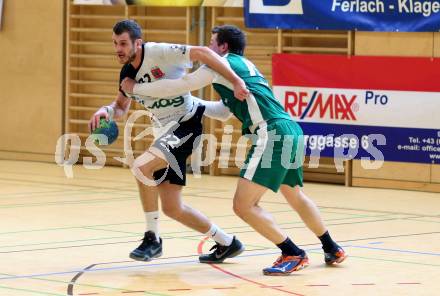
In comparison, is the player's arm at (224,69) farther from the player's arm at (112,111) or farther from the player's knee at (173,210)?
the player's knee at (173,210)

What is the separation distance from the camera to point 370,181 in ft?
46.5

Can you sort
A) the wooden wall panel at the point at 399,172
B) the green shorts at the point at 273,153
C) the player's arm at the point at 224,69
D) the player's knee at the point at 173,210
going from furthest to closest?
the wooden wall panel at the point at 399,172, the player's knee at the point at 173,210, the green shorts at the point at 273,153, the player's arm at the point at 224,69

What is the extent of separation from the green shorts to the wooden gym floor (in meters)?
0.71

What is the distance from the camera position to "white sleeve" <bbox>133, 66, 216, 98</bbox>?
24.2 ft

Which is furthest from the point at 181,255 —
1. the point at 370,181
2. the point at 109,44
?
the point at 109,44

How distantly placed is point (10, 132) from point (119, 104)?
971cm

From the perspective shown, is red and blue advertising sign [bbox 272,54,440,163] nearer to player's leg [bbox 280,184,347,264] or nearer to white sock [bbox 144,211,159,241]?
player's leg [bbox 280,184,347,264]

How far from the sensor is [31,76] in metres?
17.1

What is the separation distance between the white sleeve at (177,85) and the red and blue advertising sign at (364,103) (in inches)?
266

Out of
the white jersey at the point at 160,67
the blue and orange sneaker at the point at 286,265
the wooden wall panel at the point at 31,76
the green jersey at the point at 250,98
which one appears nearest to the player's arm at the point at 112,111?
the white jersey at the point at 160,67

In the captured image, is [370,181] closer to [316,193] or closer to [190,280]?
[316,193]

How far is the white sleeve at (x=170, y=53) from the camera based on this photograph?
25.0 feet

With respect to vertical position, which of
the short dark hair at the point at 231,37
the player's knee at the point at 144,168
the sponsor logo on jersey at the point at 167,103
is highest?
the short dark hair at the point at 231,37

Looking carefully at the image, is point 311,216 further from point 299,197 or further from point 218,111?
point 218,111
